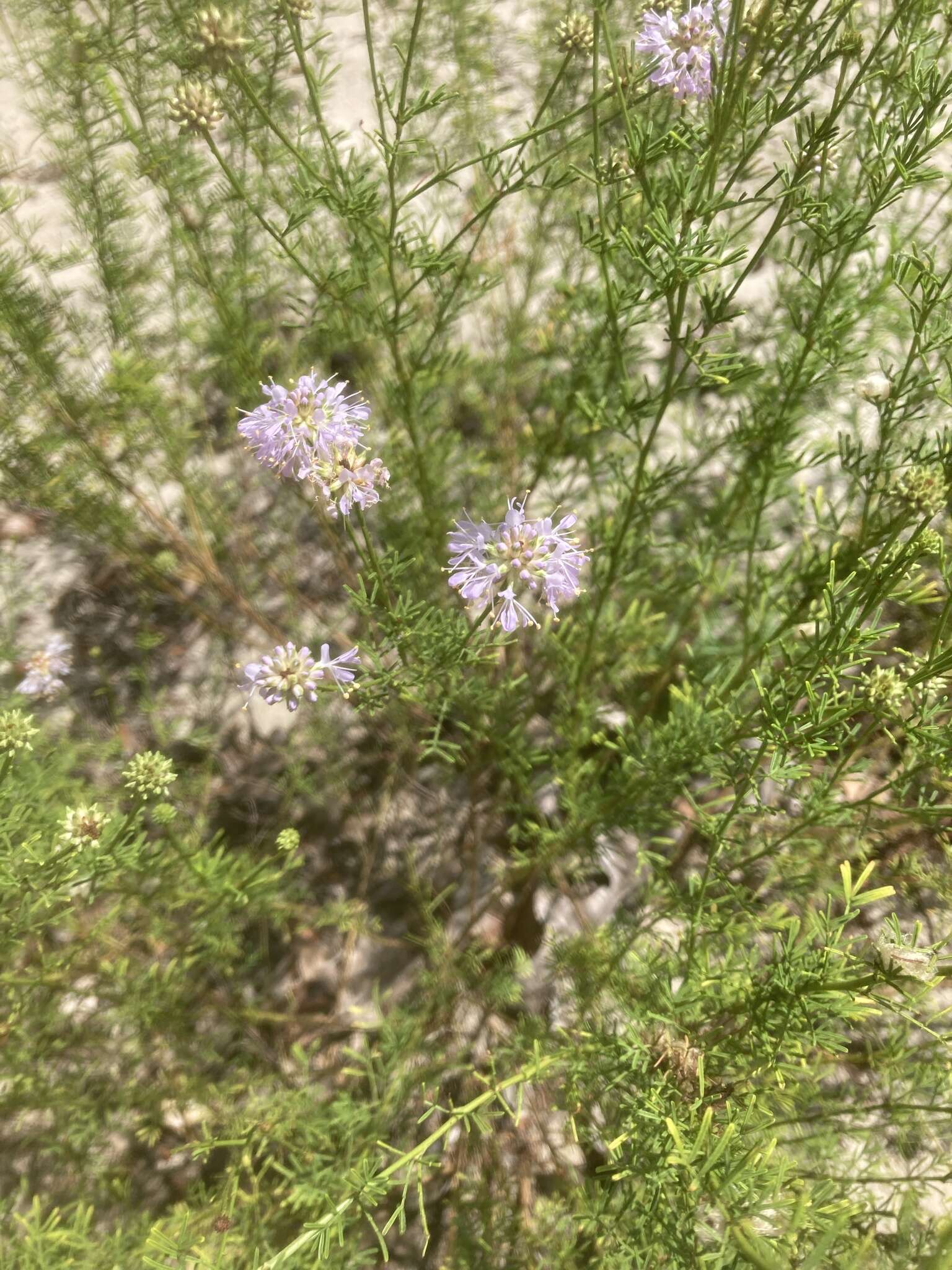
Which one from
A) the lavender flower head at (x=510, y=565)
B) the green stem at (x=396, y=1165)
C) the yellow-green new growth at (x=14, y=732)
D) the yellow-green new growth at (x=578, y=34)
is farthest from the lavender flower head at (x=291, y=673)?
the yellow-green new growth at (x=578, y=34)

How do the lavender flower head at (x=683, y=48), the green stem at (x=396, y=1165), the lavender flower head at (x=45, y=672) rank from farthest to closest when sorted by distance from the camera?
the lavender flower head at (x=45, y=672)
the lavender flower head at (x=683, y=48)
the green stem at (x=396, y=1165)

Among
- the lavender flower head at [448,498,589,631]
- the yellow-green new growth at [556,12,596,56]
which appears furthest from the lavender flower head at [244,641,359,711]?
the yellow-green new growth at [556,12,596,56]

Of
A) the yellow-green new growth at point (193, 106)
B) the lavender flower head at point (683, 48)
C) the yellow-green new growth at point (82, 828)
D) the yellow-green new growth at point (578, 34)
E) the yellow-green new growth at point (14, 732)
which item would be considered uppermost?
the yellow-green new growth at point (193, 106)

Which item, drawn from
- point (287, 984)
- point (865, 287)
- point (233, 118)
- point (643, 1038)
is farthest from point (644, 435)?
point (287, 984)

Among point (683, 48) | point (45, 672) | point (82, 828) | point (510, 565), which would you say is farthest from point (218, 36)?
point (45, 672)

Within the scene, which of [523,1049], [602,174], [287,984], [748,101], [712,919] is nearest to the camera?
[748,101]

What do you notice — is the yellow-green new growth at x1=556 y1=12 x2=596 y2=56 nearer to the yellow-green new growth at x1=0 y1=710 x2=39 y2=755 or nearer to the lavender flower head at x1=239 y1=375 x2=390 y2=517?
the lavender flower head at x1=239 y1=375 x2=390 y2=517

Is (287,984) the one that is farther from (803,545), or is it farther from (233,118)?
(233,118)

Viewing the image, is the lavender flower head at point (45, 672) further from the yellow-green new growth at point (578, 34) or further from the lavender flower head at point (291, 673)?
the yellow-green new growth at point (578, 34)
